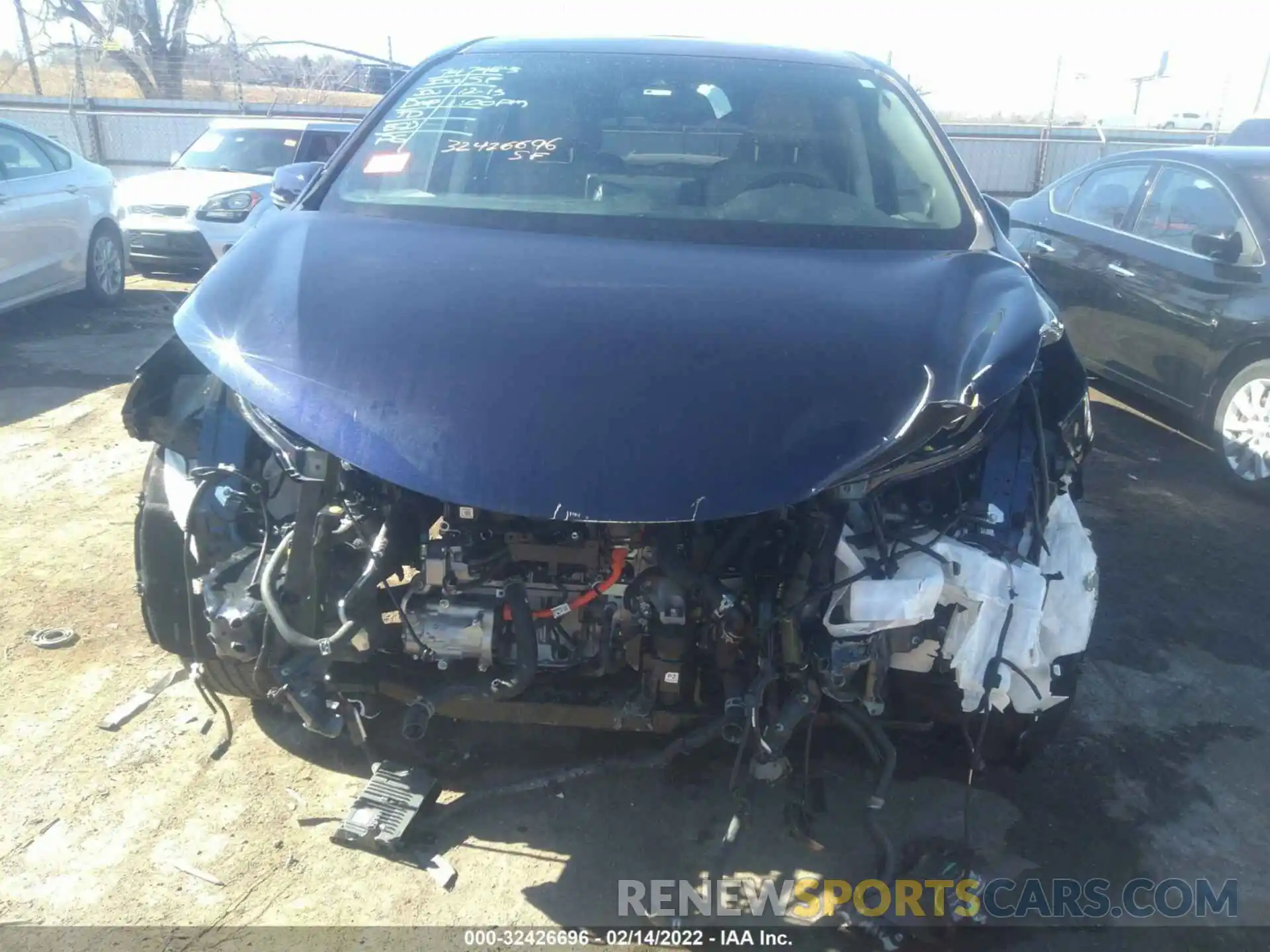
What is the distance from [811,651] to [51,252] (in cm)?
764

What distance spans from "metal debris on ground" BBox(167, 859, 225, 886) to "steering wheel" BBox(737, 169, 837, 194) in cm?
239

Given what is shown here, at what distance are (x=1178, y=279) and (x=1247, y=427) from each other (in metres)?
0.91

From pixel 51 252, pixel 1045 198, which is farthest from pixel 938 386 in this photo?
pixel 51 252

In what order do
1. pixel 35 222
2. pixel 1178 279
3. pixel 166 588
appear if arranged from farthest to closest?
1. pixel 35 222
2. pixel 1178 279
3. pixel 166 588

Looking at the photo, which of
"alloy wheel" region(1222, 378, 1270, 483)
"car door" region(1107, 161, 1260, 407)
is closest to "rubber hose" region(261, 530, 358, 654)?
"alloy wheel" region(1222, 378, 1270, 483)

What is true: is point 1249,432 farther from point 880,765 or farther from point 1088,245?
point 880,765

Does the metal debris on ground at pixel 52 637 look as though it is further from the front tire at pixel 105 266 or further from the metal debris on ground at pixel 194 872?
the front tire at pixel 105 266

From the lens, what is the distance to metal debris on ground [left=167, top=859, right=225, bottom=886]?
2.48 metres

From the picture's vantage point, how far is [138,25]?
70.5ft

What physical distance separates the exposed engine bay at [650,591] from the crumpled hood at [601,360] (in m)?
0.12

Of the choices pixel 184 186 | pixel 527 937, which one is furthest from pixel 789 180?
pixel 184 186

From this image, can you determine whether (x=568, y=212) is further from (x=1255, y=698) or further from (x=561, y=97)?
(x=1255, y=698)

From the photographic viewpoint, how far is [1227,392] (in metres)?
5.32

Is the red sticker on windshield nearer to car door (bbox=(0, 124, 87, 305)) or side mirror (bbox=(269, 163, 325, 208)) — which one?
side mirror (bbox=(269, 163, 325, 208))
